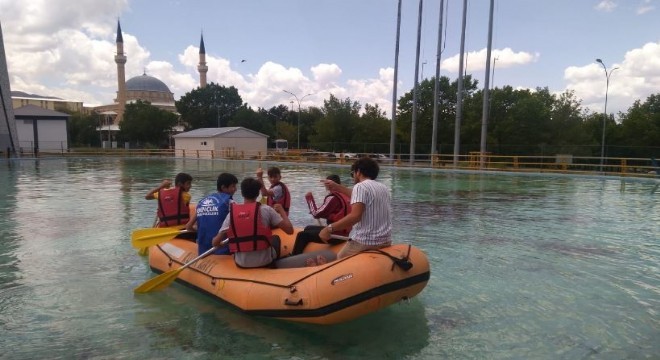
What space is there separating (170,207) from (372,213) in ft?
12.0

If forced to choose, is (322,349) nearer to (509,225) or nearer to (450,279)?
(450,279)

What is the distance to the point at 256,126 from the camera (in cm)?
8088

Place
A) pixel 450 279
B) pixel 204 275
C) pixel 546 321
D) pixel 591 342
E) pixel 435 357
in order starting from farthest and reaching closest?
pixel 450 279, pixel 204 275, pixel 546 321, pixel 591 342, pixel 435 357

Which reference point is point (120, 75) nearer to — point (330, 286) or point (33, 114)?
point (33, 114)

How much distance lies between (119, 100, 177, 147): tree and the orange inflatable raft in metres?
72.8

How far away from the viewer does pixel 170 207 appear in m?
7.21

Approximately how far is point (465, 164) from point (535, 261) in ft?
88.7

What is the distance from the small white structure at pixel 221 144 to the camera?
5297cm

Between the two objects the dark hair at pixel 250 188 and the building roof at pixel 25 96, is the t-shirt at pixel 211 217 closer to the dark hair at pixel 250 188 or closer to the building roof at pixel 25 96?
the dark hair at pixel 250 188

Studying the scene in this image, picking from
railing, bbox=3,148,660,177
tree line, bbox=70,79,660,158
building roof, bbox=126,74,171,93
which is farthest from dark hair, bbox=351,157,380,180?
building roof, bbox=126,74,171,93

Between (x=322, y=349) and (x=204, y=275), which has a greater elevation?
(x=204, y=275)

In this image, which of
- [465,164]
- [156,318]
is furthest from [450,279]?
[465,164]

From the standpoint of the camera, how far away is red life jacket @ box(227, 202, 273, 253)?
5.07 metres

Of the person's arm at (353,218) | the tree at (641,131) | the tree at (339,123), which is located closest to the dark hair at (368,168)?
the person's arm at (353,218)
